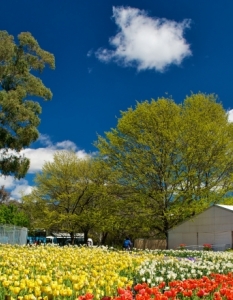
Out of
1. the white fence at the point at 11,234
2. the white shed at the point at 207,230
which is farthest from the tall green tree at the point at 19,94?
the white shed at the point at 207,230

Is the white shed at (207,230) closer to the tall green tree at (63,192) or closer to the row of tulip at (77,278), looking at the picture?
the tall green tree at (63,192)

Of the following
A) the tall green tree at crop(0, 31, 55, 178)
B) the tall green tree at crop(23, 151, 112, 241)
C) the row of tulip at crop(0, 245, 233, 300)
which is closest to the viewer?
the row of tulip at crop(0, 245, 233, 300)

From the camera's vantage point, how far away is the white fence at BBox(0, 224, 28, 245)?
2833 cm

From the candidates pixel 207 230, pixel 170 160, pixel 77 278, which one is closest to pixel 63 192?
pixel 170 160

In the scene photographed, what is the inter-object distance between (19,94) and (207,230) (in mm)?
17440

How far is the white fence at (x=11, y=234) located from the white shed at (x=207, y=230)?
11.6 m

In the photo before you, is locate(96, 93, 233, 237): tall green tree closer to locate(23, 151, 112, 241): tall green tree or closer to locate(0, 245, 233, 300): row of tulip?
locate(23, 151, 112, 241): tall green tree

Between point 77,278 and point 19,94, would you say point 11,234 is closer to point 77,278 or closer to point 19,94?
point 19,94

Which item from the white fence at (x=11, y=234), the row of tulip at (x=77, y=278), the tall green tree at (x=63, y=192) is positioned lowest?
the row of tulip at (x=77, y=278)

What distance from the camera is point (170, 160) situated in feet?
110

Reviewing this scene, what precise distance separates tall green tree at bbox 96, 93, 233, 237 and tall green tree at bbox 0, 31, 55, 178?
8571mm

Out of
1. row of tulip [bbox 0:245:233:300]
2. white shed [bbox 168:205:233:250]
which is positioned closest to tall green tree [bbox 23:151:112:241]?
white shed [bbox 168:205:233:250]

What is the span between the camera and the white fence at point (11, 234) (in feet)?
92.9

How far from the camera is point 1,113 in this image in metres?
27.2
